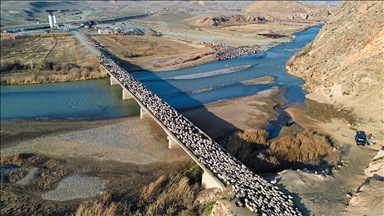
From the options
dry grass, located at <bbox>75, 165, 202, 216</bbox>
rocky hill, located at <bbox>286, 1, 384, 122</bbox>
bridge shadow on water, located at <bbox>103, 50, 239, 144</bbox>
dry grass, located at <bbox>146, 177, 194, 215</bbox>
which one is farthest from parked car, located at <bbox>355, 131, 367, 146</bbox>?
dry grass, located at <bbox>146, 177, 194, 215</bbox>

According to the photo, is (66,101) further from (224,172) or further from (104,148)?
(224,172)

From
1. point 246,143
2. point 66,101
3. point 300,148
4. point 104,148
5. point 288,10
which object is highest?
point 288,10

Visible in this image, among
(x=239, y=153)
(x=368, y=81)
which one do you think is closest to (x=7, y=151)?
(x=239, y=153)

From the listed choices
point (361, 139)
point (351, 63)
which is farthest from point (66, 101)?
point (351, 63)

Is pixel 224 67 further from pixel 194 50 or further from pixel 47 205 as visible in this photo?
pixel 47 205

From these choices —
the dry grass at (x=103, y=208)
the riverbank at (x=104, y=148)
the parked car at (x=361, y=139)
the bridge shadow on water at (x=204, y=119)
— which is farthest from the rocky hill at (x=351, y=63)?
the dry grass at (x=103, y=208)

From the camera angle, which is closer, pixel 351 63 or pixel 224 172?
pixel 224 172
